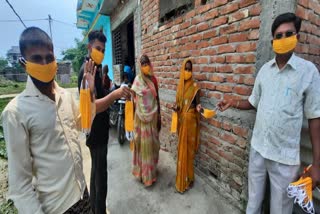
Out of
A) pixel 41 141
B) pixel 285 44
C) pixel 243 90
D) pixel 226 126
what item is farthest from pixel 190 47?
pixel 41 141

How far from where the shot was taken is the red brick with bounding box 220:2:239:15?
191cm

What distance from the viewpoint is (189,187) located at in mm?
2605

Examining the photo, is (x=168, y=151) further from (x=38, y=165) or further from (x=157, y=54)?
(x=38, y=165)

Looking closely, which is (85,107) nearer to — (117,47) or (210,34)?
(210,34)

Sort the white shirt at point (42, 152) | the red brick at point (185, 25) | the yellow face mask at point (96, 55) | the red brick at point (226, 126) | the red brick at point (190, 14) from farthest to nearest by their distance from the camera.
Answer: the red brick at point (185, 25) < the red brick at point (190, 14) < the red brick at point (226, 126) < the yellow face mask at point (96, 55) < the white shirt at point (42, 152)

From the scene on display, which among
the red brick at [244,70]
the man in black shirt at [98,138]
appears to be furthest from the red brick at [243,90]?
the man in black shirt at [98,138]

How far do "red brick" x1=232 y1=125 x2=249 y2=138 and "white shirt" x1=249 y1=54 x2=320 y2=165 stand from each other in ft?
1.13

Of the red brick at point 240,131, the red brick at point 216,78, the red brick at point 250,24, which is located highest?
the red brick at point 250,24

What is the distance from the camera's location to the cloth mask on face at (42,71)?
1014 millimetres

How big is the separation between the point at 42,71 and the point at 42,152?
1.45 feet

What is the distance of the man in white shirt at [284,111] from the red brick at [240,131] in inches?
11.6

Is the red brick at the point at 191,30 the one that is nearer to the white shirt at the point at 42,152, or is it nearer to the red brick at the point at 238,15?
the red brick at the point at 238,15

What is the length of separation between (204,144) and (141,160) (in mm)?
923

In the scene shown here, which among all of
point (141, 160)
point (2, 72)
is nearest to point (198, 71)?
point (141, 160)
